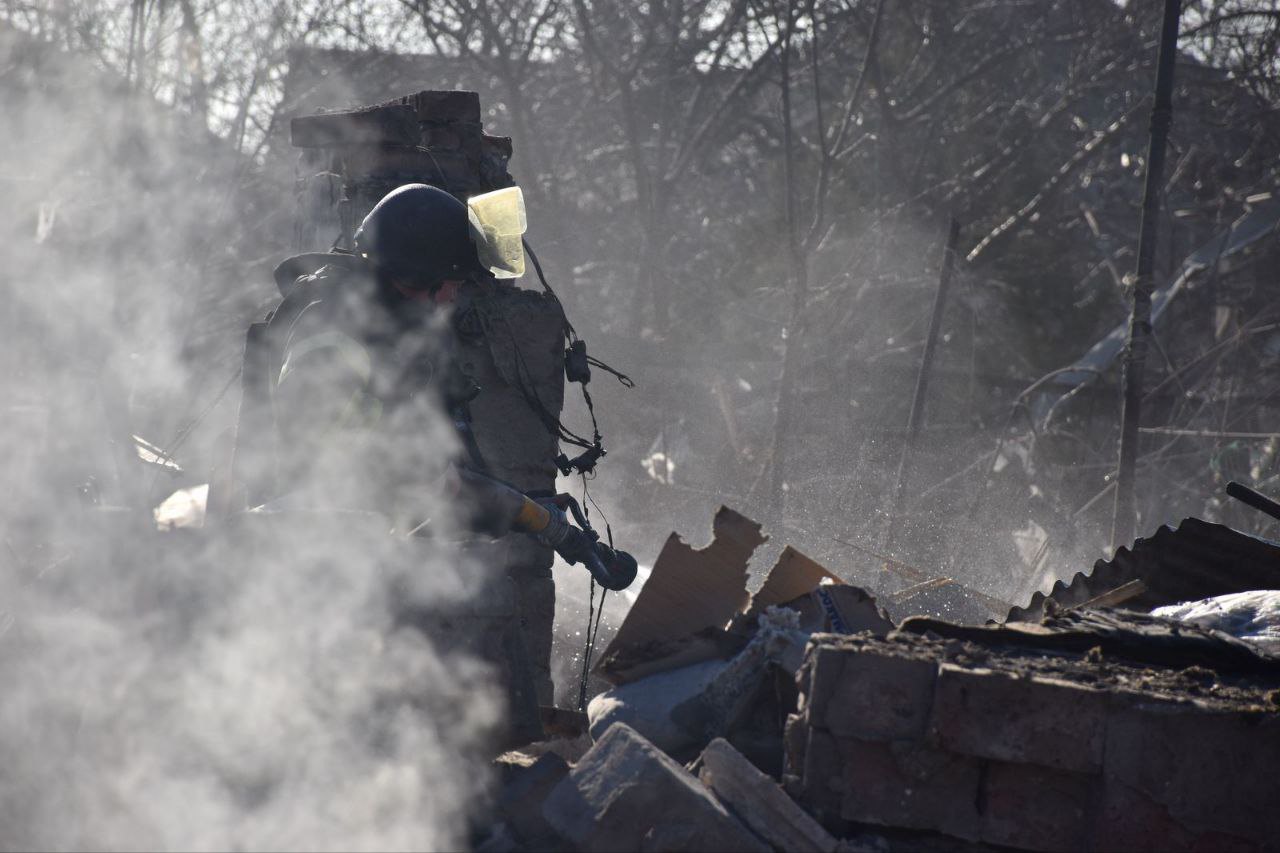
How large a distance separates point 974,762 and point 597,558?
6.07 feet

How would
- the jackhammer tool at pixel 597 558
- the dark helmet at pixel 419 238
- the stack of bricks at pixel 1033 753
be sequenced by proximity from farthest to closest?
the jackhammer tool at pixel 597 558
the dark helmet at pixel 419 238
the stack of bricks at pixel 1033 753

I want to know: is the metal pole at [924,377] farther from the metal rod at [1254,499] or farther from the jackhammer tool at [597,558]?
the jackhammer tool at [597,558]

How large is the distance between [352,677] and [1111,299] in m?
13.2

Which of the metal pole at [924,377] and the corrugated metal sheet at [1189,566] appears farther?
the metal pole at [924,377]

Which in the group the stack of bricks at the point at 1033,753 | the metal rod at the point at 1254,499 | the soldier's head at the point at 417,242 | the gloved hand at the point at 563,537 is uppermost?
the soldier's head at the point at 417,242

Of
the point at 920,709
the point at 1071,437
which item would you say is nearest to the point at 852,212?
the point at 1071,437

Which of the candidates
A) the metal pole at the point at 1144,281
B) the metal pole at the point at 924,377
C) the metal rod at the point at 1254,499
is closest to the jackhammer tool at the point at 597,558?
the metal rod at the point at 1254,499

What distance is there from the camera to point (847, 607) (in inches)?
153

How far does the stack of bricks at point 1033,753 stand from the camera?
8.85 feet

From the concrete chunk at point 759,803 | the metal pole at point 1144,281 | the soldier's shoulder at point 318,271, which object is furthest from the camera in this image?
the metal pole at point 1144,281

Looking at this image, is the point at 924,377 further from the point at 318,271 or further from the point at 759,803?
the point at 759,803

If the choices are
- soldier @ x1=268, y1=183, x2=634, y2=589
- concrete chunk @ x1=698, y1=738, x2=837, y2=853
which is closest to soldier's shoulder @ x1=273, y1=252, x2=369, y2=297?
soldier @ x1=268, y1=183, x2=634, y2=589

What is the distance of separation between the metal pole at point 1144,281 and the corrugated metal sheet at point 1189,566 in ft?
11.7

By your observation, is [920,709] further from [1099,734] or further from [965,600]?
[965,600]
